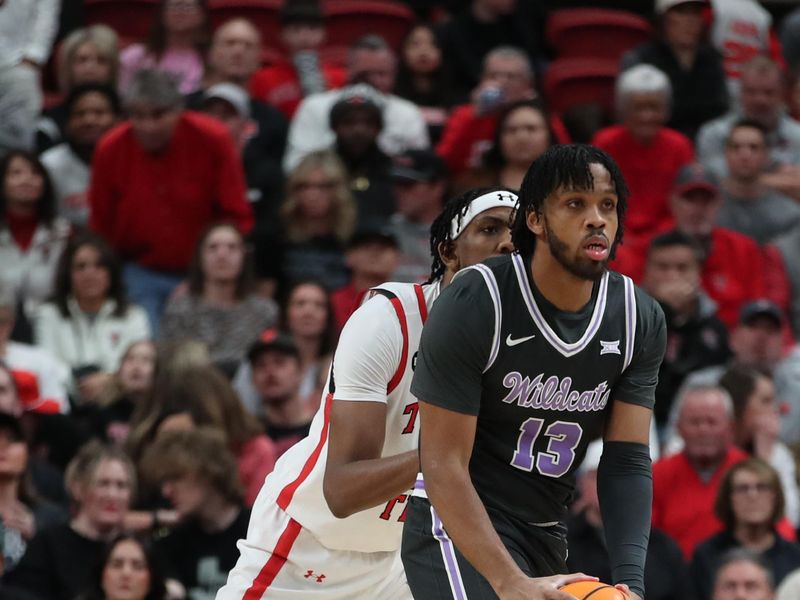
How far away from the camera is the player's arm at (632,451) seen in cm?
396

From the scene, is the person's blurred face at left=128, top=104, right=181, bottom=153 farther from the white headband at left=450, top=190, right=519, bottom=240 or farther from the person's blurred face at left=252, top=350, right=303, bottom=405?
the white headband at left=450, top=190, right=519, bottom=240

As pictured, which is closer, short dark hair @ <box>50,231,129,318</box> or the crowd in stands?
the crowd in stands

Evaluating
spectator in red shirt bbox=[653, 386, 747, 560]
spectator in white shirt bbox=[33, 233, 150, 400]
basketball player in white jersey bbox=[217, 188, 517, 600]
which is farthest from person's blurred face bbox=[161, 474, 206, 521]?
basketball player in white jersey bbox=[217, 188, 517, 600]

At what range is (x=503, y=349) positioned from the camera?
379 centimetres

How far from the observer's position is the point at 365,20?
1203 cm

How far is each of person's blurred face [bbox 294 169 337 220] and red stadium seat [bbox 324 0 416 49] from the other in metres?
2.86

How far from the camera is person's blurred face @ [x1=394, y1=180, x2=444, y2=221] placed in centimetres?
938

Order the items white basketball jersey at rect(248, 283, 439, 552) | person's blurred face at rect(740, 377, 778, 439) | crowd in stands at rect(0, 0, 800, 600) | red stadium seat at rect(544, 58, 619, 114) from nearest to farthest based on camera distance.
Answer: white basketball jersey at rect(248, 283, 439, 552) → crowd in stands at rect(0, 0, 800, 600) → person's blurred face at rect(740, 377, 778, 439) → red stadium seat at rect(544, 58, 619, 114)

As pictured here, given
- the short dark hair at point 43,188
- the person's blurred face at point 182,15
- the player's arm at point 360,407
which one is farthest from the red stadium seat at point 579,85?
the player's arm at point 360,407

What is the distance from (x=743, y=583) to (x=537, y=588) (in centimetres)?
339

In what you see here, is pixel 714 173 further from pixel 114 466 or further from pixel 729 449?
pixel 114 466

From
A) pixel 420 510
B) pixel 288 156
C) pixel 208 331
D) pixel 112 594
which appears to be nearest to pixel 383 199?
pixel 288 156

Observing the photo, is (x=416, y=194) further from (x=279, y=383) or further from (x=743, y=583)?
(x=743, y=583)

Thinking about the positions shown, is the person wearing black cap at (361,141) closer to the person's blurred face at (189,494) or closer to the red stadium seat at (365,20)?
the red stadium seat at (365,20)
